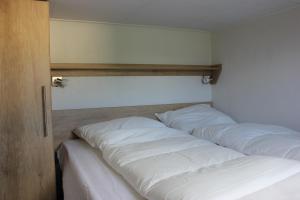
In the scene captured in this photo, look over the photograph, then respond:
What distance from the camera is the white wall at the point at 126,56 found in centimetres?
255

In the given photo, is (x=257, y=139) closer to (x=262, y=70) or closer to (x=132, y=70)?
(x=262, y=70)

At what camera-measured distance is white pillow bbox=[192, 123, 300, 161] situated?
1.80m

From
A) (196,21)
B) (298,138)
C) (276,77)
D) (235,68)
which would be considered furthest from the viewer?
(235,68)

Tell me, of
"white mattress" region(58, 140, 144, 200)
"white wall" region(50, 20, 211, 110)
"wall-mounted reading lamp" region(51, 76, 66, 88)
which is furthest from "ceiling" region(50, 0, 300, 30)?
"white mattress" region(58, 140, 144, 200)

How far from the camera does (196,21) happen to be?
2.69 metres

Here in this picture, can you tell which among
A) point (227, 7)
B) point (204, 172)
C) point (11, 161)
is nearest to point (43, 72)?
point (11, 161)

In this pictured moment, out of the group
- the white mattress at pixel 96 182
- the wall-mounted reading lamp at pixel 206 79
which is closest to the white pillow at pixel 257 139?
the white mattress at pixel 96 182

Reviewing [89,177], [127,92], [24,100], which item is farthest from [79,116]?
[89,177]

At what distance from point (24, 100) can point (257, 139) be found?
177 cm

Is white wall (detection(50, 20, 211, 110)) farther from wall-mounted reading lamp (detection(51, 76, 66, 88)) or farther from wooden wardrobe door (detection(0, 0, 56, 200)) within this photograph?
wooden wardrobe door (detection(0, 0, 56, 200))

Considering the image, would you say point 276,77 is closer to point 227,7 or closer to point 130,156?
point 227,7

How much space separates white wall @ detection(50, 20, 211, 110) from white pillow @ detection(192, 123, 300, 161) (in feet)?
2.55

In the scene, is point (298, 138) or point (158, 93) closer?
point (298, 138)

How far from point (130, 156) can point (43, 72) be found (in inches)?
34.8
